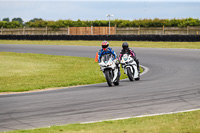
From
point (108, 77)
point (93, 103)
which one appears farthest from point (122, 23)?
point (93, 103)

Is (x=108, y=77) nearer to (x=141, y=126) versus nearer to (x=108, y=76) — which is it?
(x=108, y=76)

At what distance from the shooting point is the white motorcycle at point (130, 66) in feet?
50.1

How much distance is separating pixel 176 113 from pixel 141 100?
1.88 meters

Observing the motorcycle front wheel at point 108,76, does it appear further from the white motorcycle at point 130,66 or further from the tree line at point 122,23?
the tree line at point 122,23

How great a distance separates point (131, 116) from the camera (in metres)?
8.66

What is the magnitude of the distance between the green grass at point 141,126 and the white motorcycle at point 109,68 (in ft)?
18.2

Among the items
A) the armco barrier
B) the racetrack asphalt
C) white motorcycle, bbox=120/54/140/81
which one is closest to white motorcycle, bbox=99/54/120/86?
the racetrack asphalt

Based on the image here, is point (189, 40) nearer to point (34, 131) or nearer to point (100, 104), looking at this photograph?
point (100, 104)

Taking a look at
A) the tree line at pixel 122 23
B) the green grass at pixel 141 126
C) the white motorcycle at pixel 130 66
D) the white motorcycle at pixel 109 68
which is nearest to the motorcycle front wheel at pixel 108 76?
the white motorcycle at pixel 109 68

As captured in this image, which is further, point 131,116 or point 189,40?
point 189,40

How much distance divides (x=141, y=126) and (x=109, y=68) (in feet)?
21.0

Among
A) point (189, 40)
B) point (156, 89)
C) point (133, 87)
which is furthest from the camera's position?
point (189, 40)

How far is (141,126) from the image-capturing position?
7.53 meters

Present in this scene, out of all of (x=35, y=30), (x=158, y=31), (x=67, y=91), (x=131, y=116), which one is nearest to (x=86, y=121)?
(x=131, y=116)
